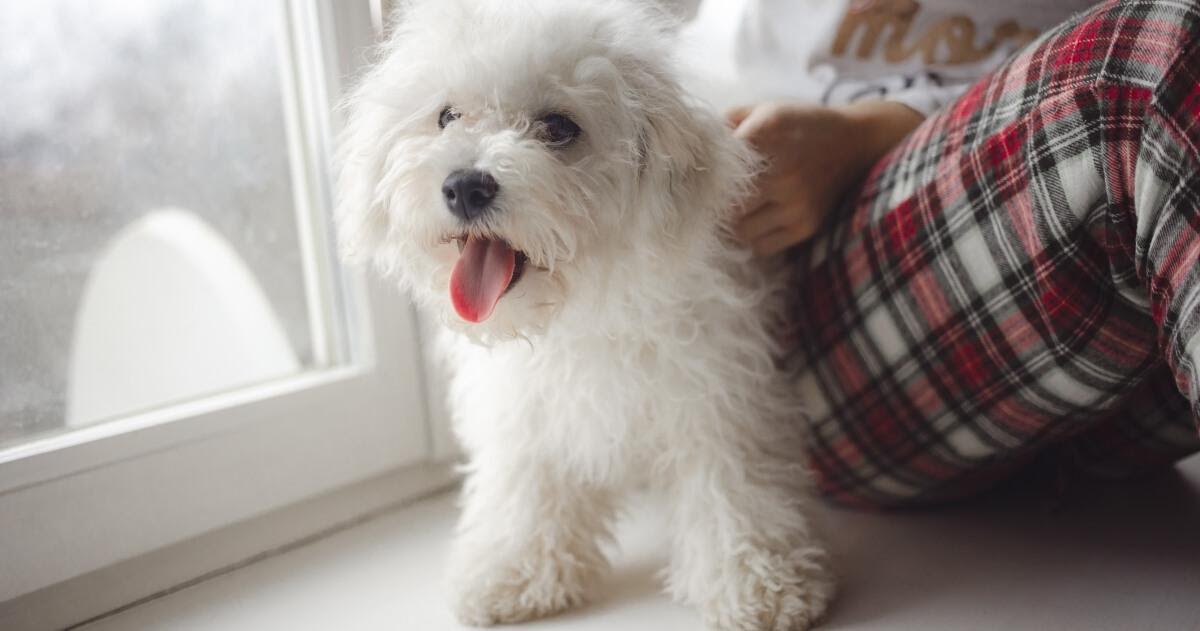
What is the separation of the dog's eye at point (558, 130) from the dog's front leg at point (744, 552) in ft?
1.22

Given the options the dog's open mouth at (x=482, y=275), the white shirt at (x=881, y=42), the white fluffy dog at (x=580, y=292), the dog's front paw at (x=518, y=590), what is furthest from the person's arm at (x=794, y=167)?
the dog's front paw at (x=518, y=590)

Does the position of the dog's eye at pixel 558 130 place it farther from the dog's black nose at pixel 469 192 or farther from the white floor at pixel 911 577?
the white floor at pixel 911 577

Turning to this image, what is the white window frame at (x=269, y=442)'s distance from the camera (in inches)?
40.1

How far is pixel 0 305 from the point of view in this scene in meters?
1.04

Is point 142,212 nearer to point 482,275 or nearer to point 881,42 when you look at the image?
point 482,275

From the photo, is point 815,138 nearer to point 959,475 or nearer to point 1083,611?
point 959,475

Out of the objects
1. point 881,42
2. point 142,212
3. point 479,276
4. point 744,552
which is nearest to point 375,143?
point 479,276

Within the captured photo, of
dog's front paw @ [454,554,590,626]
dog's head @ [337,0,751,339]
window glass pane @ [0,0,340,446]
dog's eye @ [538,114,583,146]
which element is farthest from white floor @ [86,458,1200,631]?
dog's eye @ [538,114,583,146]

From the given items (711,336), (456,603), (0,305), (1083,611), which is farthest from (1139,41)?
(0,305)

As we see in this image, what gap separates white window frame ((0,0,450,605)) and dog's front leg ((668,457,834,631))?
517 mm

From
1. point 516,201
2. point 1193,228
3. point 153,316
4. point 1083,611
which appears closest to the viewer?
point 1193,228

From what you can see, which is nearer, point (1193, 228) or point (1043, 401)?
point (1193, 228)

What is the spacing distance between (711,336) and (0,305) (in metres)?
0.79

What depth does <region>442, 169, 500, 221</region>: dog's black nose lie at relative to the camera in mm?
837
